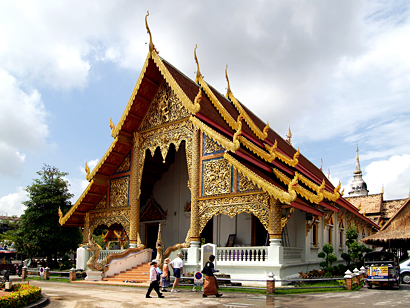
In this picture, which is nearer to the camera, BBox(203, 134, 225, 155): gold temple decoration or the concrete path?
the concrete path

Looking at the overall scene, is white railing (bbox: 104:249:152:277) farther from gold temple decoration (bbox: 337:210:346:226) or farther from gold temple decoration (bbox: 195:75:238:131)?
gold temple decoration (bbox: 337:210:346:226)

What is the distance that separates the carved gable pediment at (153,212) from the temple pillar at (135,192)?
3.03 m

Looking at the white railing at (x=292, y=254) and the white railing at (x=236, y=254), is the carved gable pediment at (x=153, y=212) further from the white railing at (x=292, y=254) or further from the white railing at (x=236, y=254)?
the white railing at (x=292, y=254)

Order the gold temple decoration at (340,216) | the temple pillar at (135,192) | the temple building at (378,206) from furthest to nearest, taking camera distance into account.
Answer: the temple building at (378,206) → the gold temple decoration at (340,216) → the temple pillar at (135,192)

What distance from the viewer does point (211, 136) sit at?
13.5 meters

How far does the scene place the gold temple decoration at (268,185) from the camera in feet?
36.6

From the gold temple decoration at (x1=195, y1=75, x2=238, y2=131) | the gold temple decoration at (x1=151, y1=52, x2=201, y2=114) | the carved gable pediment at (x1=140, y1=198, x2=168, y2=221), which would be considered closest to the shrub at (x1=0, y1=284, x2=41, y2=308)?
the gold temple decoration at (x1=151, y1=52, x2=201, y2=114)

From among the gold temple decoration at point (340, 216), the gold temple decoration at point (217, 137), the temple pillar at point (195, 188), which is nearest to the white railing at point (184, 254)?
the temple pillar at point (195, 188)

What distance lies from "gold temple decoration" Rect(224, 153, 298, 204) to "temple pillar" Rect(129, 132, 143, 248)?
181 inches

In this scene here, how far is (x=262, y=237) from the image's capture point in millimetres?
14961

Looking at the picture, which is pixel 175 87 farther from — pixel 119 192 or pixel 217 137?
pixel 119 192

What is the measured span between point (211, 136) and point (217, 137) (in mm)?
287

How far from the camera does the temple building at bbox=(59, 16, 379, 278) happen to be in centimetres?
1225

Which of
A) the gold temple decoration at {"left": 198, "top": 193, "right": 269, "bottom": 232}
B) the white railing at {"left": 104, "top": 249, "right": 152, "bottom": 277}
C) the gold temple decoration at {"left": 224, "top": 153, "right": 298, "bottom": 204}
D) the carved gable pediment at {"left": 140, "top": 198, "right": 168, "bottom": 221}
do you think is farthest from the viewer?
the carved gable pediment at {"left": 140, "top": 198, "right": 168, "bottom": 221}
